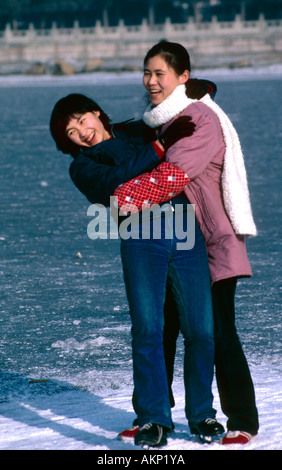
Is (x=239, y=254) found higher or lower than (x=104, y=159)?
lower

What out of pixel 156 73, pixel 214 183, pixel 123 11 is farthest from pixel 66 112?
pixel 123 11

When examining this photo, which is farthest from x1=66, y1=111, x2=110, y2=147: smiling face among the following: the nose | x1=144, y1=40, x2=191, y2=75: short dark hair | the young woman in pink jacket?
x1=144, y1=40, x2=191, y2=75: short dark hair

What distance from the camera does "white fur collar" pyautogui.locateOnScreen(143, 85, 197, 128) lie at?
3064 millimetres

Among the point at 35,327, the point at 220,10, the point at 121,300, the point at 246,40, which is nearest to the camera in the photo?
the point at 35,327

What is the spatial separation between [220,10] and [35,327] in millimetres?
69515

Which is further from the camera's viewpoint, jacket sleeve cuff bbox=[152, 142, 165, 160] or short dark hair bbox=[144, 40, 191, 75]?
short dark hair bbox=[144, 40, 191, 75]

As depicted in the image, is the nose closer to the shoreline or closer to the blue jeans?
the blue jeans

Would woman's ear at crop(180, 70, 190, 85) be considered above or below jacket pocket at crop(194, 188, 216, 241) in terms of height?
above

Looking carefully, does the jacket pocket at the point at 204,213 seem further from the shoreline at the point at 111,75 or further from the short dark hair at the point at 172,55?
the shoreline at the point at 111,75

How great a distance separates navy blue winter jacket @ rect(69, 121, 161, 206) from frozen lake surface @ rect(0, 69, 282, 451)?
0.69 metres

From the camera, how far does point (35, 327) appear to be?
5.16 meters

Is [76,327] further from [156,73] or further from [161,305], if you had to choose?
[156,73]
